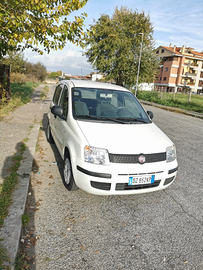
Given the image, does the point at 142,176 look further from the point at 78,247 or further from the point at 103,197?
the point at 78,247

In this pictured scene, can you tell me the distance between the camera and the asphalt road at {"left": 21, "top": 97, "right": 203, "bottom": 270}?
98.4 inches

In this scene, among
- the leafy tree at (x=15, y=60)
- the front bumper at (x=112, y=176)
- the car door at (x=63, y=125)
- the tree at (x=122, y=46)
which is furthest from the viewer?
the leafy tree at (x=15, y=60)

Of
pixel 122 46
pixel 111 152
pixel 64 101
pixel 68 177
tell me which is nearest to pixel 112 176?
pixel 111 152

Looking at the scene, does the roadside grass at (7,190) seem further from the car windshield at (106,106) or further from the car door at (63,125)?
the car windshield at (106,106)

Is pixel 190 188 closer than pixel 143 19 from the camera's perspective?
Yes

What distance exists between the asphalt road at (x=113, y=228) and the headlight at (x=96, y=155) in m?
0.82

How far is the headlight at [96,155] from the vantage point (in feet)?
10.2

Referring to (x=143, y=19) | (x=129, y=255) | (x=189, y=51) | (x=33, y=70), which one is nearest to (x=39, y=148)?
(x=129, y=255)

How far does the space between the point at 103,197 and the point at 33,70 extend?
4541 centimetres

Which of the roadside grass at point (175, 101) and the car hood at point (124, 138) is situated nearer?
the car hood at point (124, 138)

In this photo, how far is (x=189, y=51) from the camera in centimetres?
7131

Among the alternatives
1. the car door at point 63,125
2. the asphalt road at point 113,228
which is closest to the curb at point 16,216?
the asphalt road at point 113,228

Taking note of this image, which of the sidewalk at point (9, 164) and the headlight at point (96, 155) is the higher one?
the headlight at point (96, 155)

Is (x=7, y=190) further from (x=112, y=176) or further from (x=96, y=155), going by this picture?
(x=112, y=176)
